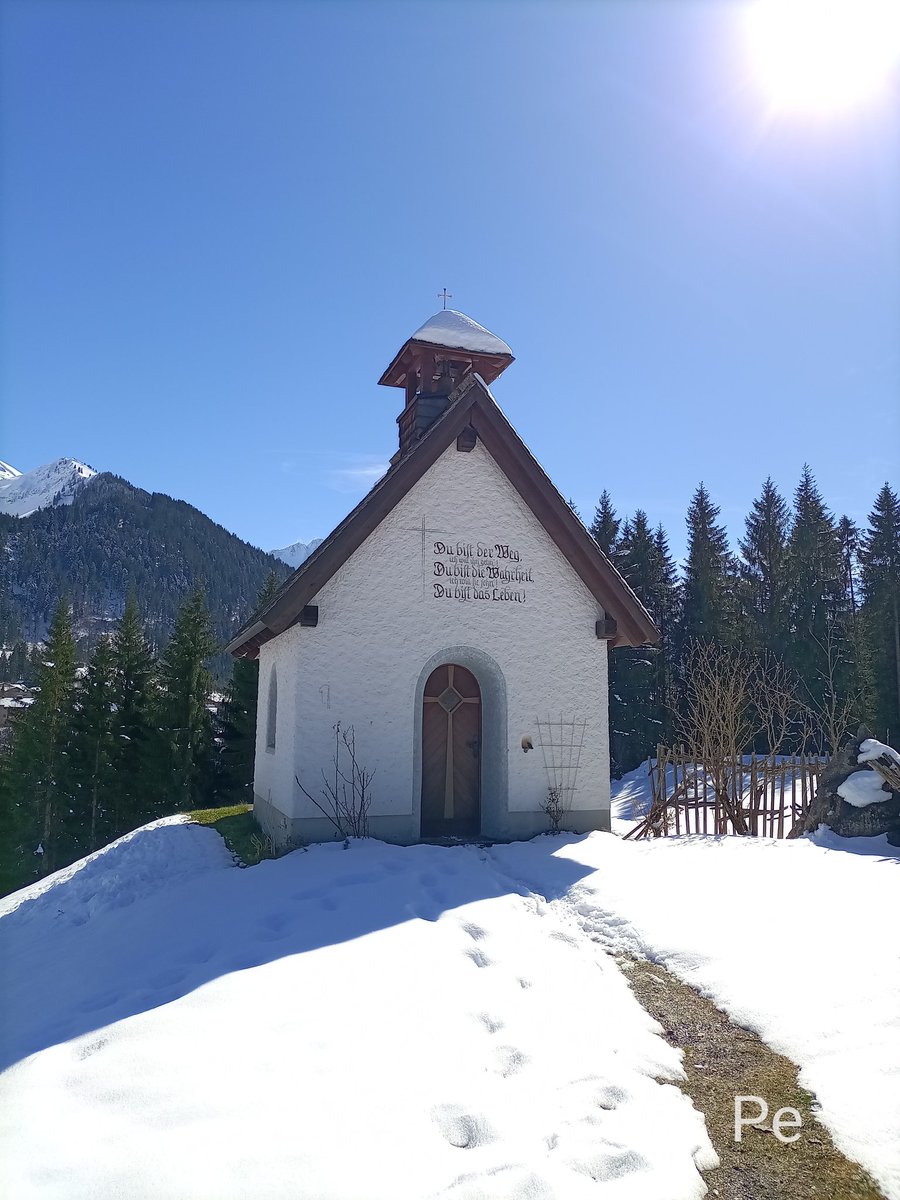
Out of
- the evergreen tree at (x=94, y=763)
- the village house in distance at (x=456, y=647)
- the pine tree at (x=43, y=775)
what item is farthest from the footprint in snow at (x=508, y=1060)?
the pine tree at (x=43, y=775)

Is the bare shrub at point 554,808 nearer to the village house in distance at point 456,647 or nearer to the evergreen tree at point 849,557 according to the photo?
the village house in distance at point 456,647

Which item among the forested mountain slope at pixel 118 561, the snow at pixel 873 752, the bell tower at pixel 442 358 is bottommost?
the snow at pixel 873 752

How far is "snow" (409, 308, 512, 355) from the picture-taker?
12641 millimetres

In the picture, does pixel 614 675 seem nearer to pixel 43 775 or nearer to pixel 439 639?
pixel 43 775

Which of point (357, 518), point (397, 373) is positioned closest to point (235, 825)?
point (357, 518)

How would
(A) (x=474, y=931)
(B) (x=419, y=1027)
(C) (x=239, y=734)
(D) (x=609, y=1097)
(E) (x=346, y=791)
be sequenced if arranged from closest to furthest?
(D) (x=609, y=1097)
(B) (x=419, y=1027)
(A) (x=474, y=931)
(E) (x=346, y=791)
(C) (x=239, y=734)

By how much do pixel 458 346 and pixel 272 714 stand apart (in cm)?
686

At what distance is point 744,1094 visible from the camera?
4.13 meters

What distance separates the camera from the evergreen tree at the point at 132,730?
28.6m

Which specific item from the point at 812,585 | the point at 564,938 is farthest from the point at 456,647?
the point at 812,585

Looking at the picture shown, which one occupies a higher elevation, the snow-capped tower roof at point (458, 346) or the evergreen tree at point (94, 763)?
the snow-capped tower roof at point (458, 346)

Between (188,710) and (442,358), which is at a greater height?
(442,358)

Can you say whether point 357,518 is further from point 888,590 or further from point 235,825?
point 888,590

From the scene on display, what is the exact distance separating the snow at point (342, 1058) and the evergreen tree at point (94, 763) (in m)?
23.2
